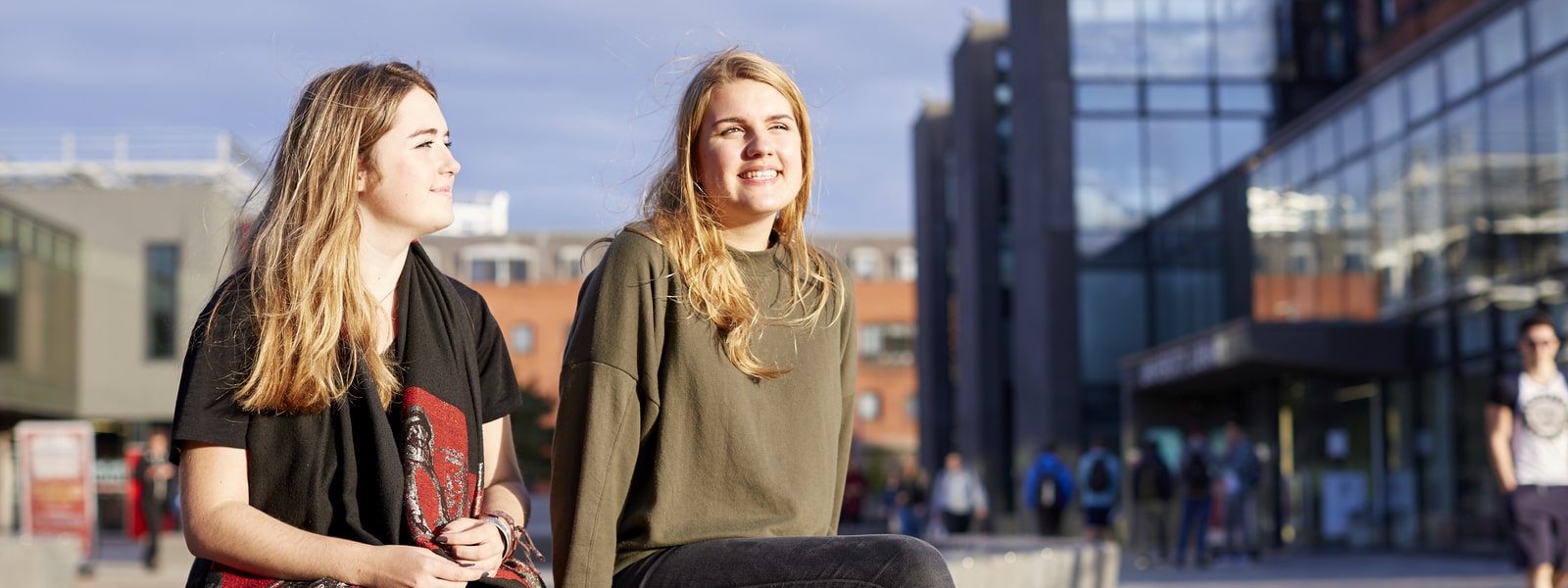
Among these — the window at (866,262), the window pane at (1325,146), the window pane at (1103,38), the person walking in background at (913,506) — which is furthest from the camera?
the window at (866,262)

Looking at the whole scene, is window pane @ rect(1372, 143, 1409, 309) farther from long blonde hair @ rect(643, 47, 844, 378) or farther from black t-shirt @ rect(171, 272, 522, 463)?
black t-shirt @ rect(171, 272, 522, 463)

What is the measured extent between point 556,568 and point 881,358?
241 feet

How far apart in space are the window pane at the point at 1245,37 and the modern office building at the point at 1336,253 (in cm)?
10

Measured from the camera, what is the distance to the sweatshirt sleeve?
3.23m

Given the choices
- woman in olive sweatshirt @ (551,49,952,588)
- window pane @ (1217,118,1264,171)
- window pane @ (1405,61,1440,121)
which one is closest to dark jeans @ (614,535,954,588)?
woman in olive sweatshirt @ (551,49,952,588)

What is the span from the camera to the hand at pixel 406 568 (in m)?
2.83

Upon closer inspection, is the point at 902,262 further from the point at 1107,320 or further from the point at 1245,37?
the point at 1245,37

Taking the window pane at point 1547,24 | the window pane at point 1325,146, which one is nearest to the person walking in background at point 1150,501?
the window pane at point 1547,24

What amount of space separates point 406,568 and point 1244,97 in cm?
3621

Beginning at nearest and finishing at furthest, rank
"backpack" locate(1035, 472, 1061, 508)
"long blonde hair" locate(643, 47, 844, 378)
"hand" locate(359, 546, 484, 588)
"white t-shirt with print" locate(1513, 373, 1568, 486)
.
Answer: "hand" locate(359, 546, 484, 588) < "long blonde hair" locate(643, 47, 844, 378) < "white t-shirt with print" locate(1513, 373, 1568, 486) < "backpack" locate(1035, 472, 1061, 508)

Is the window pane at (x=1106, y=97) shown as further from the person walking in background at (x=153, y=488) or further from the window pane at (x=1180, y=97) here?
the person walking in background at (x=153, y=488)

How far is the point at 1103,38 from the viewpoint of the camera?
37750 mm

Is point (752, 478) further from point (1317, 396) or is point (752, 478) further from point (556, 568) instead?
point (1317, 396)

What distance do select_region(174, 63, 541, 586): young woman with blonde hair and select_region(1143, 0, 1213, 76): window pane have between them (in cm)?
3520
